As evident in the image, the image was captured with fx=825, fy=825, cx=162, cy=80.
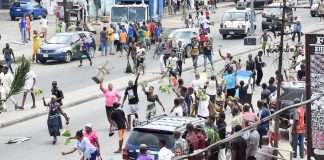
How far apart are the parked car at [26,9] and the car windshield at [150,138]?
114ft

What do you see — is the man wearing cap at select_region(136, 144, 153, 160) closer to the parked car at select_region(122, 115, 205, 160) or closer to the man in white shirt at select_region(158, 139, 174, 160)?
the man in white shirt at select_region(158, 139, 174, 160)

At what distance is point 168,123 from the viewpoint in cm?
1639

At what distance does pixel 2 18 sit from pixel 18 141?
108 feet

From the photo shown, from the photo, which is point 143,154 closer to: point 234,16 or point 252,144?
point 252,144

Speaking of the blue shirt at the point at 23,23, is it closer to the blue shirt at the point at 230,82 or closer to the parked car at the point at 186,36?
the parked car at the point at 186,36

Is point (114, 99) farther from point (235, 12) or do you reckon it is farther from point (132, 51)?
point (235, 12)

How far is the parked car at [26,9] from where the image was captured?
49909 mm

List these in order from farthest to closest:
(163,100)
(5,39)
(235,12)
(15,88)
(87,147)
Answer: (235,12) < (5,39) < (163,100) < (87,147) < (15,88)

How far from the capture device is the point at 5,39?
43.8 m

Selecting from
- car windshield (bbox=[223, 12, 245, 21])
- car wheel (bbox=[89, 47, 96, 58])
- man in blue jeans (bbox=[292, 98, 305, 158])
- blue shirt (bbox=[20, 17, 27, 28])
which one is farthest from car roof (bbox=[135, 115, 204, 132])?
car windshield (bbox=[223, 12, 245, 21])

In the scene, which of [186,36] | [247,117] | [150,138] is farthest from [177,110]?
[186,36]

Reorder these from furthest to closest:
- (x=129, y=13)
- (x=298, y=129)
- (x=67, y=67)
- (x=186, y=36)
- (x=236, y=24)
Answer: (x=236, y=24) → (x=129, y=13) → (x=186, y=36) → (x=67, y=67) → (x=298, y=129)

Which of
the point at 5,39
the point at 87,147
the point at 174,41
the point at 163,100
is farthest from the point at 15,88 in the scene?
the point at 5,39

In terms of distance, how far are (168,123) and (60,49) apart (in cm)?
2025
